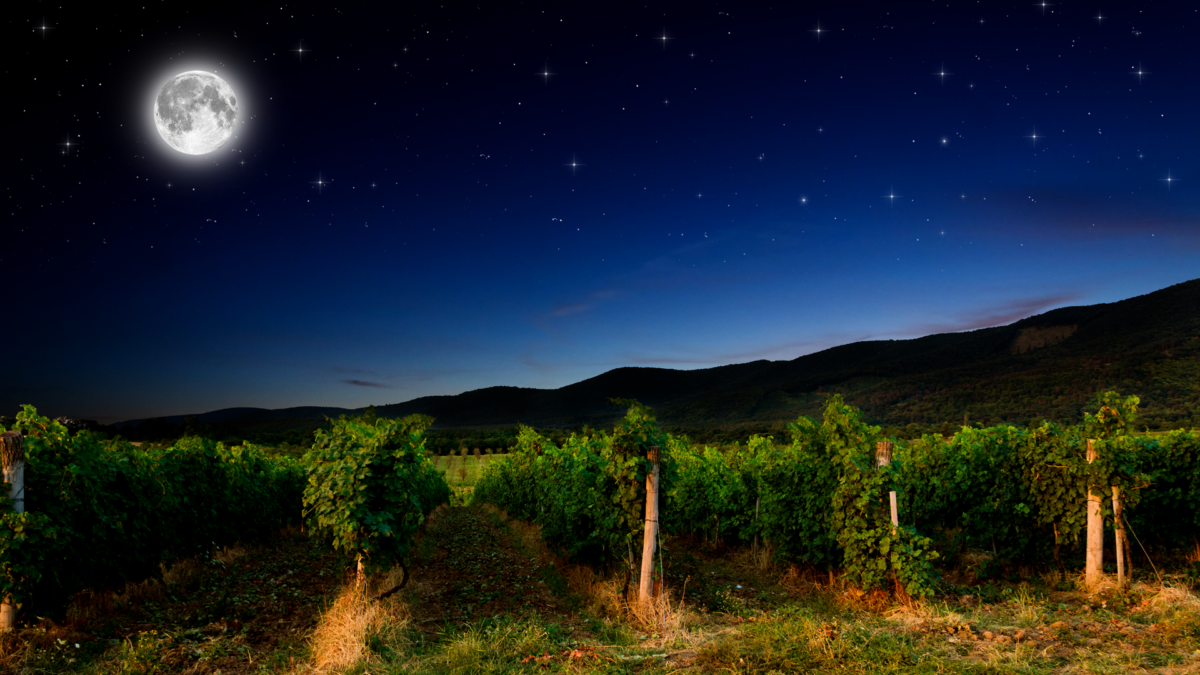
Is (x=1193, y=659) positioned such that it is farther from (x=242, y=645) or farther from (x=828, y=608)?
(x=242, y=645)

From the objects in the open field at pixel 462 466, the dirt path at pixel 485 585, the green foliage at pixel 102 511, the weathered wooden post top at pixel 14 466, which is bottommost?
the open field at pixel 462 466

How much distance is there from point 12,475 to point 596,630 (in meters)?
8.03

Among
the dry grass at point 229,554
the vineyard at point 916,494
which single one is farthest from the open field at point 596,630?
the dry grass at point 229,554

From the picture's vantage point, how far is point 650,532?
8.66m

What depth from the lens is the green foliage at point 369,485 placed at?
A: 307 inches

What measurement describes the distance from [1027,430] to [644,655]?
10114 mm

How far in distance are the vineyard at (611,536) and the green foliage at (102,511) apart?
1.4 inches

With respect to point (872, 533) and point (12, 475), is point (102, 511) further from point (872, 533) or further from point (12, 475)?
point (872, 533)

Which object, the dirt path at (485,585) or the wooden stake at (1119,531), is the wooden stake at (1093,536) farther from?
the dirt path at (485,585)

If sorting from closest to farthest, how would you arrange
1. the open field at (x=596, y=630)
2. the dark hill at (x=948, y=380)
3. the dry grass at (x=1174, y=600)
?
the open field at (x=596, y=630), the dry grass at (x=1174, y=600), the dark hill at (x=948, y=380)

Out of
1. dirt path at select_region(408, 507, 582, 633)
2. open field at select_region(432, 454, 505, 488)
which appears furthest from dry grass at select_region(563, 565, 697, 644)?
open field at select_region(432, 454, 505, 488)

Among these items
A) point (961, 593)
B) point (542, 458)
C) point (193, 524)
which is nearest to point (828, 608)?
point (961, 593)

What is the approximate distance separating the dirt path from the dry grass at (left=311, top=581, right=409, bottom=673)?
708 millimetres

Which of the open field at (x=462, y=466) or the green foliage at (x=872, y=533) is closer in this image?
the green foliage at (x=872, y=533)
